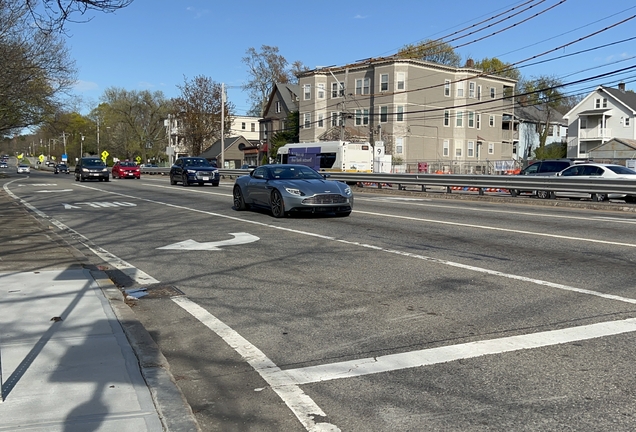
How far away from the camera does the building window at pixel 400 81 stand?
5241cm

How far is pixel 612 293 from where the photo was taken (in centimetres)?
680

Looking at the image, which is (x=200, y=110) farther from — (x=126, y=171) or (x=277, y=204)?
(x=277, y=204)

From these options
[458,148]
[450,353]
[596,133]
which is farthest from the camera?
[596,133]

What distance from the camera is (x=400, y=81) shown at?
5247 centimetres

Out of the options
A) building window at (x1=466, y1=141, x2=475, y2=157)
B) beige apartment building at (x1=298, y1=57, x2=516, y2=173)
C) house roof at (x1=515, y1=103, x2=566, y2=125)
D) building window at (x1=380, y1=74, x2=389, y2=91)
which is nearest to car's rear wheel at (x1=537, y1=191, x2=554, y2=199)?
beige apartment building at (x1=298, y1=57, x2=516, y2=173)

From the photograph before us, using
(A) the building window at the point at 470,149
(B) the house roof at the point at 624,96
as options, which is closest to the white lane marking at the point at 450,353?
(A) the building window at the point at 470,149

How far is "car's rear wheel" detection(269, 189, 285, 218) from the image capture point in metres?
14.7

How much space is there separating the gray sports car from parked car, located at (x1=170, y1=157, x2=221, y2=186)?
16698 millimetres

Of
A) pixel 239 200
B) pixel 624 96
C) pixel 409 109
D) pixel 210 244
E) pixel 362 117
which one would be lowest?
pixel 210 244

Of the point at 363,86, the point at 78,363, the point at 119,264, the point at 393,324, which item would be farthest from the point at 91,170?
the point at 78,363

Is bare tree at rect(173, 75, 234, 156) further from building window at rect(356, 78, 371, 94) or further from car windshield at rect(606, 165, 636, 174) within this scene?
car windshield at rect(606, 165, 636, 174)

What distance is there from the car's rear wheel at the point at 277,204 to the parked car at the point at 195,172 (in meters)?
18.2

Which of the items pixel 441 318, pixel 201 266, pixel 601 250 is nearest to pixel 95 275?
pixel 201 266

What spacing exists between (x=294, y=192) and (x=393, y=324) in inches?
348
